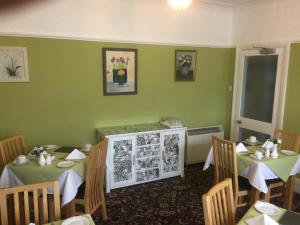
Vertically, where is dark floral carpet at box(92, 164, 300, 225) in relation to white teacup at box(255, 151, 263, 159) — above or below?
below

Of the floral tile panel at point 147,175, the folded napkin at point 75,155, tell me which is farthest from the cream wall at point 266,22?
the folded napkin at point 75,155

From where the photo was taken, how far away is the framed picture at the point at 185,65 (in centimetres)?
416

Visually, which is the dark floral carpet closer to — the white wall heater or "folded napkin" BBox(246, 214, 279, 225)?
A: the white wall heater

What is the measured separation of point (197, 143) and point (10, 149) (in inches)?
110

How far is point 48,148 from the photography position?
3.08 m

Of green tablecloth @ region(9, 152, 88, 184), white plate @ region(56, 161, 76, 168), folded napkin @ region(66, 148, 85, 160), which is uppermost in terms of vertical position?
folded napkin @ region(66, 148, 85, 160)

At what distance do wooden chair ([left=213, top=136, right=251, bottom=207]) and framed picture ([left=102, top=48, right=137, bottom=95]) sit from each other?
161 centimetres

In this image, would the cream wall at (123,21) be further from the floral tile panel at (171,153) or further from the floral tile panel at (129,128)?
the floral tile panel at (171,153)

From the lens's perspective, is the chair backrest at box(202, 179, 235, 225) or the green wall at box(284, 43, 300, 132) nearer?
the chair backrest at box(202, 179, 235, 225)

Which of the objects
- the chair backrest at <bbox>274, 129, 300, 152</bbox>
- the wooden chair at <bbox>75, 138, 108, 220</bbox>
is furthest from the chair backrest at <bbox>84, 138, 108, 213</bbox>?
the chair backrest at <bbox>274, 129, 300, 152</bbox>

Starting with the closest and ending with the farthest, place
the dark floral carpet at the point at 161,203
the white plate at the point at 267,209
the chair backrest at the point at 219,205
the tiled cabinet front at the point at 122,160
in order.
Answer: the chair backrest at the point at 219,205, the white plate at the point at 267,209, the dark floral carpet at the point at 161,203, the tiled cabinet front at the point at 122,160

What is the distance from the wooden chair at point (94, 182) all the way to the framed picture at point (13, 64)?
152 cm

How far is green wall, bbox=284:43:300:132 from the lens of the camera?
349 centimetres

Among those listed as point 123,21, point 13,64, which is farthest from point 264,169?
point 13,64
